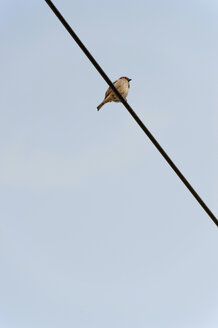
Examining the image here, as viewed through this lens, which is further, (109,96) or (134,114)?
(109,96)

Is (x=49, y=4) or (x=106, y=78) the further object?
(x=106, y=78)

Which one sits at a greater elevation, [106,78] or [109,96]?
[109,96]

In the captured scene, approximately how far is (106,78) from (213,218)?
155 cm

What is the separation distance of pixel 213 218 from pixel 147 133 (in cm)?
95

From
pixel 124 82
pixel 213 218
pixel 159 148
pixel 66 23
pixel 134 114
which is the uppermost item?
pixel 124 82

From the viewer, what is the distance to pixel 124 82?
36.2 feet

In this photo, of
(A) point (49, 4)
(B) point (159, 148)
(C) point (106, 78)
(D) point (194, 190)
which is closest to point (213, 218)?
(D) point (194, 190)

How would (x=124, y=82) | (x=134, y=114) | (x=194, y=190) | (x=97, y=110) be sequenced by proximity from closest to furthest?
(x=194, y=190)
(x=134, y=114)
(x=97, y=110)
(x=124, y=82)

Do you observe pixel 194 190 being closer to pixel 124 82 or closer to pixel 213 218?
pixel 213 218

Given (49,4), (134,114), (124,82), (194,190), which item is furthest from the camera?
(124,82)

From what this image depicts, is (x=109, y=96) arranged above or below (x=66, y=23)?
above

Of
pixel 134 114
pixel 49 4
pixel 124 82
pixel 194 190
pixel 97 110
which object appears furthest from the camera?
pixel 124 82

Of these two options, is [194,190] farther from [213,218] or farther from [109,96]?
[109,96]

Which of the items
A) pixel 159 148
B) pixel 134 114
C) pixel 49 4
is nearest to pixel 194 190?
pixel 159 148
